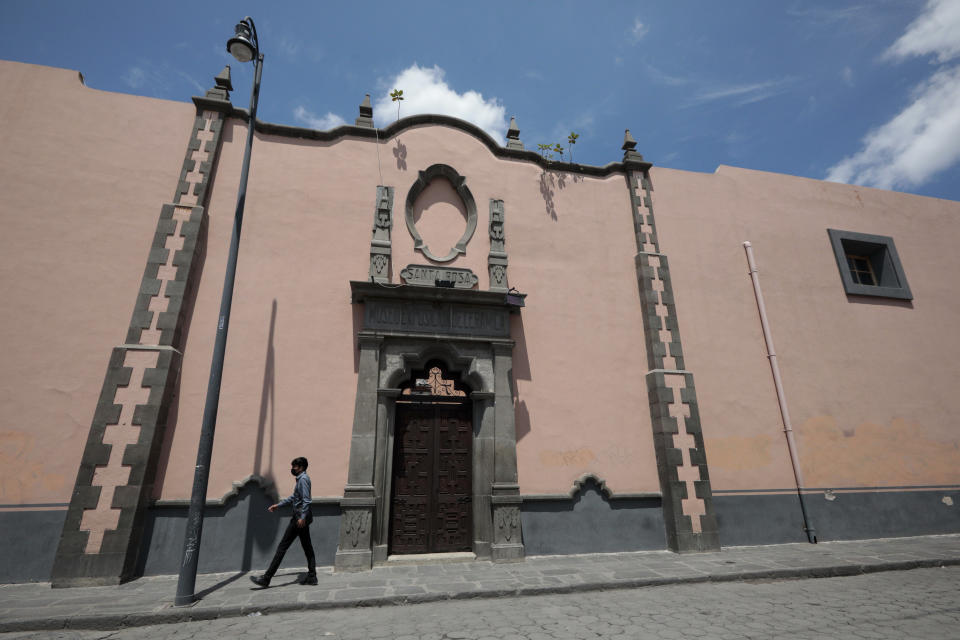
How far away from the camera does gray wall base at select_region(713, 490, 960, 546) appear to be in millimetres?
8516

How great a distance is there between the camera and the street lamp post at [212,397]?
5.31 metres

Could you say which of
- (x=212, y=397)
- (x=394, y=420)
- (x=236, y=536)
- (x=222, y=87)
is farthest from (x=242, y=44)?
(x=236, y=536)

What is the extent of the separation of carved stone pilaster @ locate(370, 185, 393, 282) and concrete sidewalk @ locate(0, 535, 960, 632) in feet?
16.1

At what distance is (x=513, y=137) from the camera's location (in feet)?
34.1

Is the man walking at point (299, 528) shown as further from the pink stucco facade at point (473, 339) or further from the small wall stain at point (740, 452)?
the small wall stain at point (740, 452)

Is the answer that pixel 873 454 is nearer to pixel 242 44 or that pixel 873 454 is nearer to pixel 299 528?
pixel 299 528

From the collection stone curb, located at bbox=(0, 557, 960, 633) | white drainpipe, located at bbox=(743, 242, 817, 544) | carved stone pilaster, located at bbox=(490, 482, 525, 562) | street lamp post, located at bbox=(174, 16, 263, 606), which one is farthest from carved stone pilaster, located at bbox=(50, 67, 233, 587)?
white drainpipe, located at bbox=(743, 242, 817, 544)

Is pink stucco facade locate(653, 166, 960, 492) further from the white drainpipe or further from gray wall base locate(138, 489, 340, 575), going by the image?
gray wall base locate(138, 489, 340, 575)

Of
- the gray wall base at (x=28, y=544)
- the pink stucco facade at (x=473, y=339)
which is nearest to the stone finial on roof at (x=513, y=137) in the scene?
the pink stucco facade at (x=473, y=339)

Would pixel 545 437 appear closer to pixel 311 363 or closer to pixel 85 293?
pixel 311 363

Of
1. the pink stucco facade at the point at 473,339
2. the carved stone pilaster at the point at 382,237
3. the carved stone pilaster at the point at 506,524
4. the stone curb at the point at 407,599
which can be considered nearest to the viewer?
the stone curb at the point at 407,599

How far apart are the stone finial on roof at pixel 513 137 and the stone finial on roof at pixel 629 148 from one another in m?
2.59

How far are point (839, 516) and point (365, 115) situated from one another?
42.5 ft

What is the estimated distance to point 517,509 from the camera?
7.61 m
